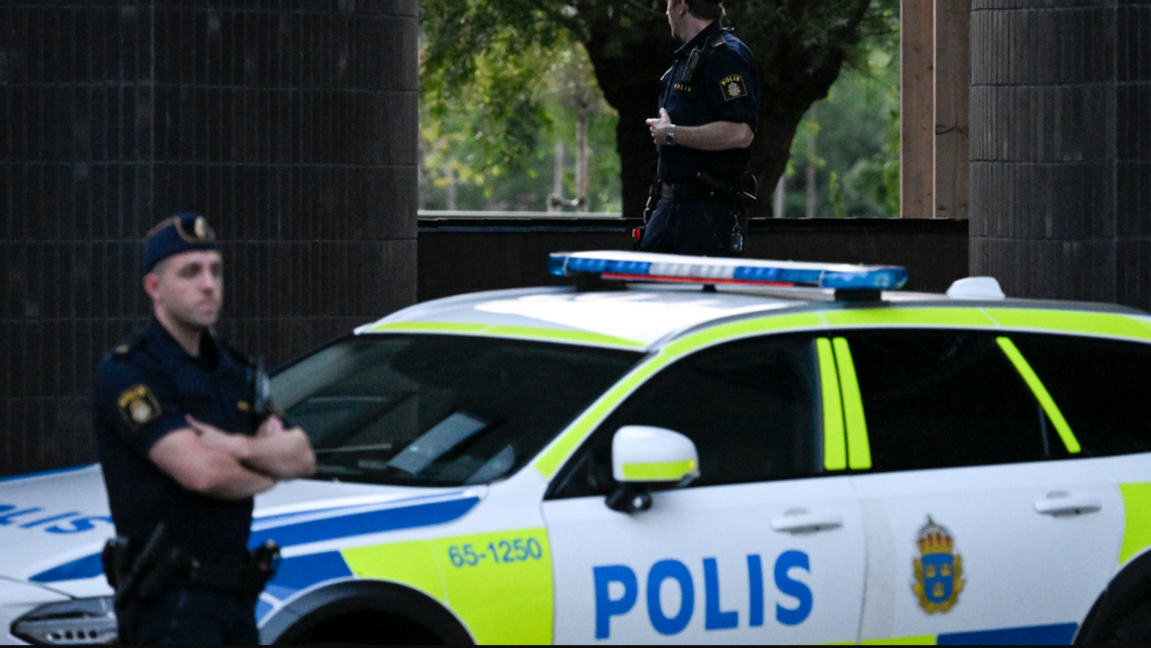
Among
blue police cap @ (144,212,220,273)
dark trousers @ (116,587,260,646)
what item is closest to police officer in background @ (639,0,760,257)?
blue police cap @ (144,212,220,273)

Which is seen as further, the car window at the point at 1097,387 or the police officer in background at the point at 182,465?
the car window at the point at 1097,387

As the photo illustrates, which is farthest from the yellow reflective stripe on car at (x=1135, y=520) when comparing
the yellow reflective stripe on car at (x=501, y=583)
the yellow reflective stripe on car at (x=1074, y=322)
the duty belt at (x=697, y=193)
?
the duty belt at (x=697, y=193)

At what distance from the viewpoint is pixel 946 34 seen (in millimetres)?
15266

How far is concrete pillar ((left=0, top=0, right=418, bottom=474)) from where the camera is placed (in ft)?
31.7

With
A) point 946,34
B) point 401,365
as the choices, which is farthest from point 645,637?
point 946,34

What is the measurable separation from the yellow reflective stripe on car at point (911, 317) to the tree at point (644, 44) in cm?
949

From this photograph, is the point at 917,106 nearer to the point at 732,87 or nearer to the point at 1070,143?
the point at 1070,143

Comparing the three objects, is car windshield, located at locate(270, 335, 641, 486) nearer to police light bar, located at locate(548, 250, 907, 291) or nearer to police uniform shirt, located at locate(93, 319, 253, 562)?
police light bar, located at locate(548, 250, 907, 291)

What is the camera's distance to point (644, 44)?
15758mm

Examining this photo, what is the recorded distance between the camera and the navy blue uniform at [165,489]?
3924mm

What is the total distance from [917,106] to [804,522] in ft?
39.5

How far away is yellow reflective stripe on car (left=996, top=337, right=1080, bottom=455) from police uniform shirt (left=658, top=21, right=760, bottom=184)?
8.53ft

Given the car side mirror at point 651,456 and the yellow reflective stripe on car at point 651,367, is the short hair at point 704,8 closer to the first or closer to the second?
the yellow reflective stripe on car at point 651,367

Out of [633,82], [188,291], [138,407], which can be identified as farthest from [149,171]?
[633,82]
